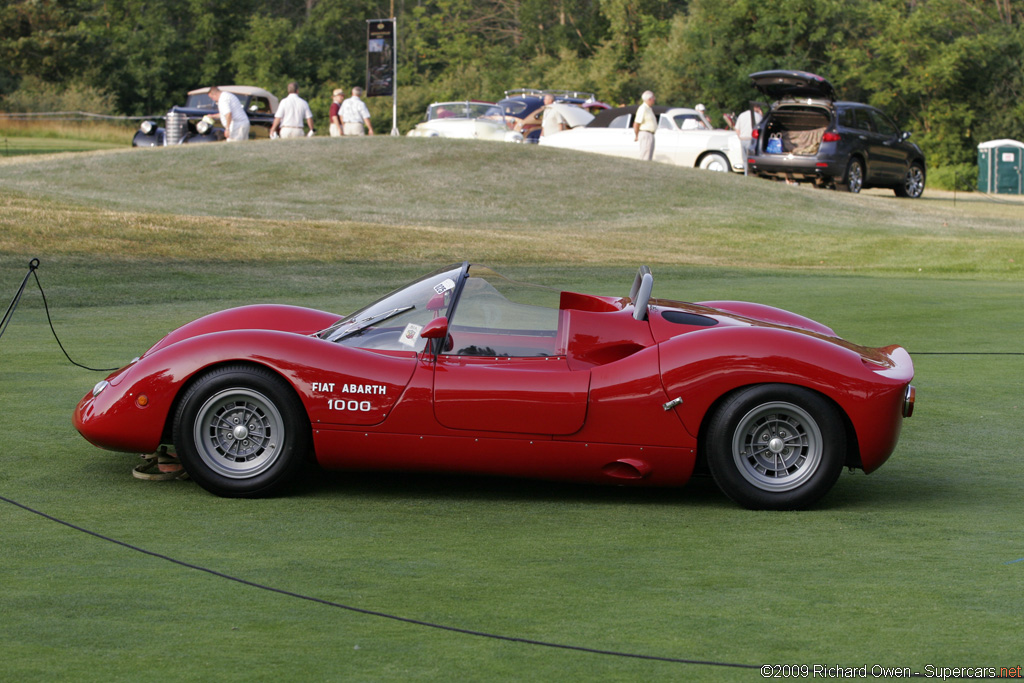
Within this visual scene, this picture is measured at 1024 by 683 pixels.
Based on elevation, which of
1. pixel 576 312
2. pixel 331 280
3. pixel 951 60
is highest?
pixel 951 60

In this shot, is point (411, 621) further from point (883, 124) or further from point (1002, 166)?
point (1002, 166)

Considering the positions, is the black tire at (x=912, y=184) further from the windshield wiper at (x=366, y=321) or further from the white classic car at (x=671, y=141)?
the windshield wiper at (x=366, y=321)

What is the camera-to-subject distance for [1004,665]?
3.32 m

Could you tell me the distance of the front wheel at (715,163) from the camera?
29.6 m

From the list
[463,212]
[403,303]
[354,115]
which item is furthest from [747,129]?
[403,303]

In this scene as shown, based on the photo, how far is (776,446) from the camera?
5094mm

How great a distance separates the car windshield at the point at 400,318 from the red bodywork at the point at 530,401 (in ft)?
0.67

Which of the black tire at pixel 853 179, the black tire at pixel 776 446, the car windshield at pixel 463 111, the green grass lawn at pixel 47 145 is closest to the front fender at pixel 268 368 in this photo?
the black tire at pixel 776 446

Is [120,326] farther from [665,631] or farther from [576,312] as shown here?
[665,631]

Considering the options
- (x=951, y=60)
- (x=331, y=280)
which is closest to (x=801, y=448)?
(x=331, y=280)

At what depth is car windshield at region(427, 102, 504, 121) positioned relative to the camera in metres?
34.3

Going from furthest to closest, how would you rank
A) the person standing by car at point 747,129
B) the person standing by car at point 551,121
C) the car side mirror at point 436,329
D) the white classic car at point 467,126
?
the white classic car at point 467,126, the person standing by car at point 551,121, the person standing by car at point 747,129, the car side mirror at point 436,329

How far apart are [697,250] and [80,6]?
5497 cm

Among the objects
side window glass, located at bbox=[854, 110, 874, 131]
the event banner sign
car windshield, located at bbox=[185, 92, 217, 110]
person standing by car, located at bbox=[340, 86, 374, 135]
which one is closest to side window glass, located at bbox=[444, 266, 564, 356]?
side window glass, located at bbox=[854, 110, 874, 131]
